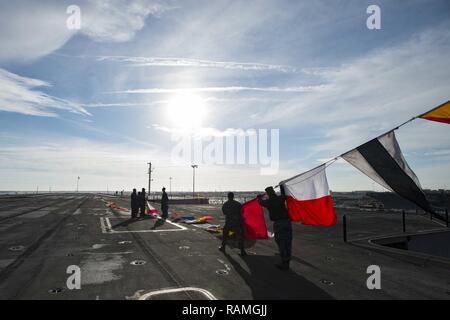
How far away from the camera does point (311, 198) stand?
962 cm

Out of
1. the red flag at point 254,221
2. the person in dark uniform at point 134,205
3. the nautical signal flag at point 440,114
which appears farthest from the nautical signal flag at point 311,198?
the person in dark uniform at point 134,205

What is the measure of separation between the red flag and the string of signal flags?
143 centimetres

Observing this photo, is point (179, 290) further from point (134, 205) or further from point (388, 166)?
point (134, 205)

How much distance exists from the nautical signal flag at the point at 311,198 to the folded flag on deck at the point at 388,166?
1304 millimetres

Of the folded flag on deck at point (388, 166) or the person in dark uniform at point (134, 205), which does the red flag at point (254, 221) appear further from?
the person in dark uniform at point (134, 205)

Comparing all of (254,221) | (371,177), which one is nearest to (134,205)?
(254,221)

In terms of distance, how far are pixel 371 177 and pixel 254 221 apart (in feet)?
14.7

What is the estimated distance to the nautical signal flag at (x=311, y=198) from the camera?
9406 mm

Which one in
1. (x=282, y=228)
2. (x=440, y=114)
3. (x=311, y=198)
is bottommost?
(x=282, y=228)

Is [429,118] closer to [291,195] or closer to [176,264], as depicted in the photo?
[291,195]

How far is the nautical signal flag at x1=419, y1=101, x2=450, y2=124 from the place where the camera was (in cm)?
740

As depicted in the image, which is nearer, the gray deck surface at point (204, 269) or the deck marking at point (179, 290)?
the deck marking at point (179, 290)
